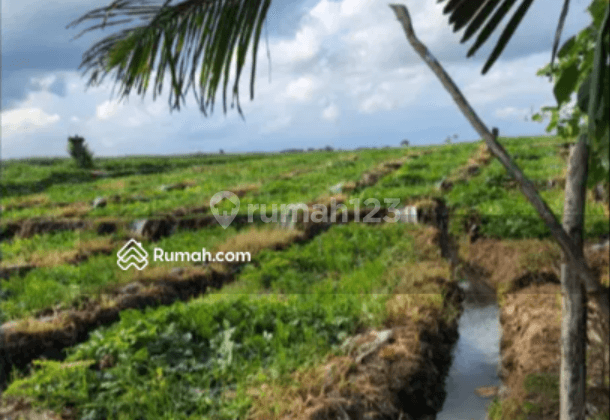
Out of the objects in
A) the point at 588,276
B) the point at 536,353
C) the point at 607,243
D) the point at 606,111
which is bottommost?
the point at 536,353

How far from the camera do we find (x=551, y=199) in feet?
35.4

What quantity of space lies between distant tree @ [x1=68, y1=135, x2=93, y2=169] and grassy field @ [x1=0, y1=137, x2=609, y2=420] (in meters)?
10.4

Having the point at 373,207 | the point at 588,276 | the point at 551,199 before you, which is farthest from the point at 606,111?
the point at 551,199

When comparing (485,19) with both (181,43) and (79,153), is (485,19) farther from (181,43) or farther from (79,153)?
(79,153)

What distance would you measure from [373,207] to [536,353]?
5.49 metres

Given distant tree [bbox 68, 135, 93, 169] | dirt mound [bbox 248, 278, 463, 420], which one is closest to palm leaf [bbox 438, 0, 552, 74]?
dirt mound [bbox 248, 278, 463, 420]

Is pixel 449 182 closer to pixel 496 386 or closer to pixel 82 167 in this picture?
pixel 496 386

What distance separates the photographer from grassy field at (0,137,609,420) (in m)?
4.21

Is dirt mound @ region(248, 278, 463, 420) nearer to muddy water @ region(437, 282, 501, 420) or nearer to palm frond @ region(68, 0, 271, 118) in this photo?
muddy water @ region(437, 282, 501, 420)

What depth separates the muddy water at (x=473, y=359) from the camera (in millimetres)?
5047

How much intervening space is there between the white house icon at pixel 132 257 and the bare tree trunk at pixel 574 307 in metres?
5.81

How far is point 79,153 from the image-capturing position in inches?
961

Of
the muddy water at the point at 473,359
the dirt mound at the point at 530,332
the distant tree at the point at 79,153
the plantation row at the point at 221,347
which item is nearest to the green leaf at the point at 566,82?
the plantation row at the point at 221,347

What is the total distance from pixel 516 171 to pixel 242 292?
4685mm
